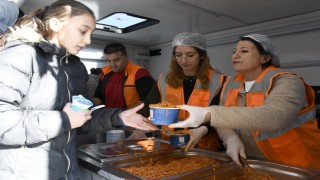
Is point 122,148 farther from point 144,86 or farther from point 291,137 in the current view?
point 144,86

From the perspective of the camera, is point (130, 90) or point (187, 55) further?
point (130, 90)

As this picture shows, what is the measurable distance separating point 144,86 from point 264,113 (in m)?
1.93

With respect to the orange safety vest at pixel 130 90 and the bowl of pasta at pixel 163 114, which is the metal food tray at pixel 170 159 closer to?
the bowl of pasta at pixel 163 114

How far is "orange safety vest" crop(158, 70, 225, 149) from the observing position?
2.05 metres

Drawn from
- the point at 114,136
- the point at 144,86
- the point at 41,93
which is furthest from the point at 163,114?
the point at 144,86

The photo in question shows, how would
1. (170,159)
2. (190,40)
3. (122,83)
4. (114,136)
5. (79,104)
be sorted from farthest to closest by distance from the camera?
(122,83) → (190,40) → (114,136) → (170,159) → (79,104)

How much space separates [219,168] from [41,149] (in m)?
0.91

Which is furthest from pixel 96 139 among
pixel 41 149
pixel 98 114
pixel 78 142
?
pixel 41 149

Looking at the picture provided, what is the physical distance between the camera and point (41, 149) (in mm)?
1160

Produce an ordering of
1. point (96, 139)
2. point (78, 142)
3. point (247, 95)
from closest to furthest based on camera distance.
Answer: point (247, 95)
point (78, 142)
point (96, 139)

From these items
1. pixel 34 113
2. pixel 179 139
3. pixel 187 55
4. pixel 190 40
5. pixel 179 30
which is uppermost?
pixel 179 30

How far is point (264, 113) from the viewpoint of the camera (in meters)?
1.31

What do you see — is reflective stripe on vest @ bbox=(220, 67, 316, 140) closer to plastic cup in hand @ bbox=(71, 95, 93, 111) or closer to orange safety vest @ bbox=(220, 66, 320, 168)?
orange safety vest @ bbox=(220, 66, 320, 168)

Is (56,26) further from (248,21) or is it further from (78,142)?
(248,21)
